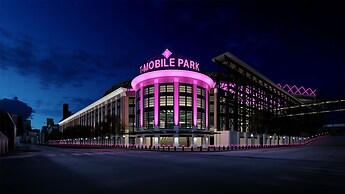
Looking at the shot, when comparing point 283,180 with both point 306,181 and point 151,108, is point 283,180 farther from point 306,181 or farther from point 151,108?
point 151,108

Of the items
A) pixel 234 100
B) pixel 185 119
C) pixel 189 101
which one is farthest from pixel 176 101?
pixel 234 100

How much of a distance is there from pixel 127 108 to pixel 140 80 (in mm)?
19094

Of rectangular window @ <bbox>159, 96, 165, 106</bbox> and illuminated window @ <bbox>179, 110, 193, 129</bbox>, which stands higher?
rectangular window @ <bbox>159, 96, 165, 106</bbox>

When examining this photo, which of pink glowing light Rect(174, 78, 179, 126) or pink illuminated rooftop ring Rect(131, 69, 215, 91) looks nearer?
pink glowing light Rect(174, 78, 179, 126)

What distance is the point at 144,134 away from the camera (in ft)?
276

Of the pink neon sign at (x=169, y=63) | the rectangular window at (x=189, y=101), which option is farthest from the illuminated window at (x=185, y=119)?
the pink neon sign at (x=169, y=63)

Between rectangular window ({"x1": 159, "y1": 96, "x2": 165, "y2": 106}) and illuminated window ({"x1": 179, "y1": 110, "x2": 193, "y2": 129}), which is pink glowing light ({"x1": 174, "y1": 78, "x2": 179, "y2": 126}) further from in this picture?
rectangular window ({"x1": 159, "y1": 96, "x2": 165, "y2": 106})

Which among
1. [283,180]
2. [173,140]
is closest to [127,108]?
[173,140]

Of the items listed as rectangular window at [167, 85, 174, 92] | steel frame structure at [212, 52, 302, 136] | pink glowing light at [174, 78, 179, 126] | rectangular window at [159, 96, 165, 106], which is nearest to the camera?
pink glowing light at [174, 78, 179, 126]

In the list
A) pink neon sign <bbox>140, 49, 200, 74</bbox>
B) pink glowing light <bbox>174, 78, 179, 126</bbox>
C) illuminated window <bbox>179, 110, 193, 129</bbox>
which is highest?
pink neon sign <bbox>140, 49, 200, 74</bbox>

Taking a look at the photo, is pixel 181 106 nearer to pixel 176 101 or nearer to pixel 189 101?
pixel 176 101

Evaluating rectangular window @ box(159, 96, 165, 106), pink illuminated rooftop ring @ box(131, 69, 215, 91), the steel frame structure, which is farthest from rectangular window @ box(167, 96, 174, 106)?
the steel frame structure

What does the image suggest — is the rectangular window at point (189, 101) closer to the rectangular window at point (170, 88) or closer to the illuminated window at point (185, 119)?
the illuminated window at point (185, 119)

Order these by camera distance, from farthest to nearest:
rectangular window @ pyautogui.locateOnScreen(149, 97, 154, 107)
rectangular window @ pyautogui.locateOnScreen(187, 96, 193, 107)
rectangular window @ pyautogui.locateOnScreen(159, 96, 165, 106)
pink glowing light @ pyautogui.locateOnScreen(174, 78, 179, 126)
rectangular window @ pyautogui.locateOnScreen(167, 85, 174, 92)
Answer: rectangular window @ pyautogui.locateOnScreen(149, 97, 154, 107) → rectangular window @ pyautogui.locateOnScreen(187, 96, 193, 107) → rectangular window @ pyautogui.locateOnScreen(159, 96, 165, 106) → rectangular window @ pyautogui.locateOnScreen(167, 85, 174, 92) → pink glowing light @ pyautogui.locateOnScreen(174, 78, 179, 126)
